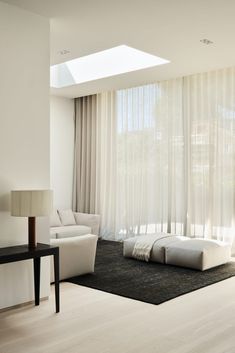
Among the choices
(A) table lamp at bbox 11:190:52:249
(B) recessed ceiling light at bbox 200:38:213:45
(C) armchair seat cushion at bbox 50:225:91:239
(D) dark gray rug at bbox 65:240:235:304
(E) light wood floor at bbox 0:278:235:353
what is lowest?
(E) light wood floor at bbox 0:278:235:353

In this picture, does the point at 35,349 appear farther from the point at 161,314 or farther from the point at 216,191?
the point at 216,191

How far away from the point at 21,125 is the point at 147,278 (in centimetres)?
231

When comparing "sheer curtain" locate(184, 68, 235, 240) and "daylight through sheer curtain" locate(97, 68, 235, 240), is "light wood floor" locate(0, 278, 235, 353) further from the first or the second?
"daylight through sheer curtain" locate(97, 68, 235, 240)

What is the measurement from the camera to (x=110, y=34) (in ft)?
15.5

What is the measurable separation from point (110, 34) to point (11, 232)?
95.8 inches

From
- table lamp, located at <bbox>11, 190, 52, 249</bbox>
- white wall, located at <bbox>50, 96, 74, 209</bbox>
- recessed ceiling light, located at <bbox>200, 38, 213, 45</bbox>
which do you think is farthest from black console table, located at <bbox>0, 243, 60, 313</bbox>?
white wall, located at <bbox>50, 96, 74, 209</bbox>

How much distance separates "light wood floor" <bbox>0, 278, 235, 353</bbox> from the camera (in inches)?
120

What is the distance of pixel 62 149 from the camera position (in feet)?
27.6

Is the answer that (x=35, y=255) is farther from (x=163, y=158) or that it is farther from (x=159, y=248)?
(x=163, y=158)

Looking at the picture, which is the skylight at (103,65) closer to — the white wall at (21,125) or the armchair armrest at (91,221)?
the white wall at (21,125)

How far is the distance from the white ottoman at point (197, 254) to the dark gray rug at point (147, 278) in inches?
3.2

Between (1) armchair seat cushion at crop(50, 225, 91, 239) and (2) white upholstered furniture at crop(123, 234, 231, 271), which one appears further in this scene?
(1) armchair seat cushion at crop(50, 225, 91, 239)

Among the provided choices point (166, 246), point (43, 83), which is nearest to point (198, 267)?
point (166, 246)

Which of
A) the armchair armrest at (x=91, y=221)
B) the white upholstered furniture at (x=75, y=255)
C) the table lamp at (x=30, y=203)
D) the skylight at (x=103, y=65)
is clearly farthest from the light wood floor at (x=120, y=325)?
the skylight at (x=103, y=65)
